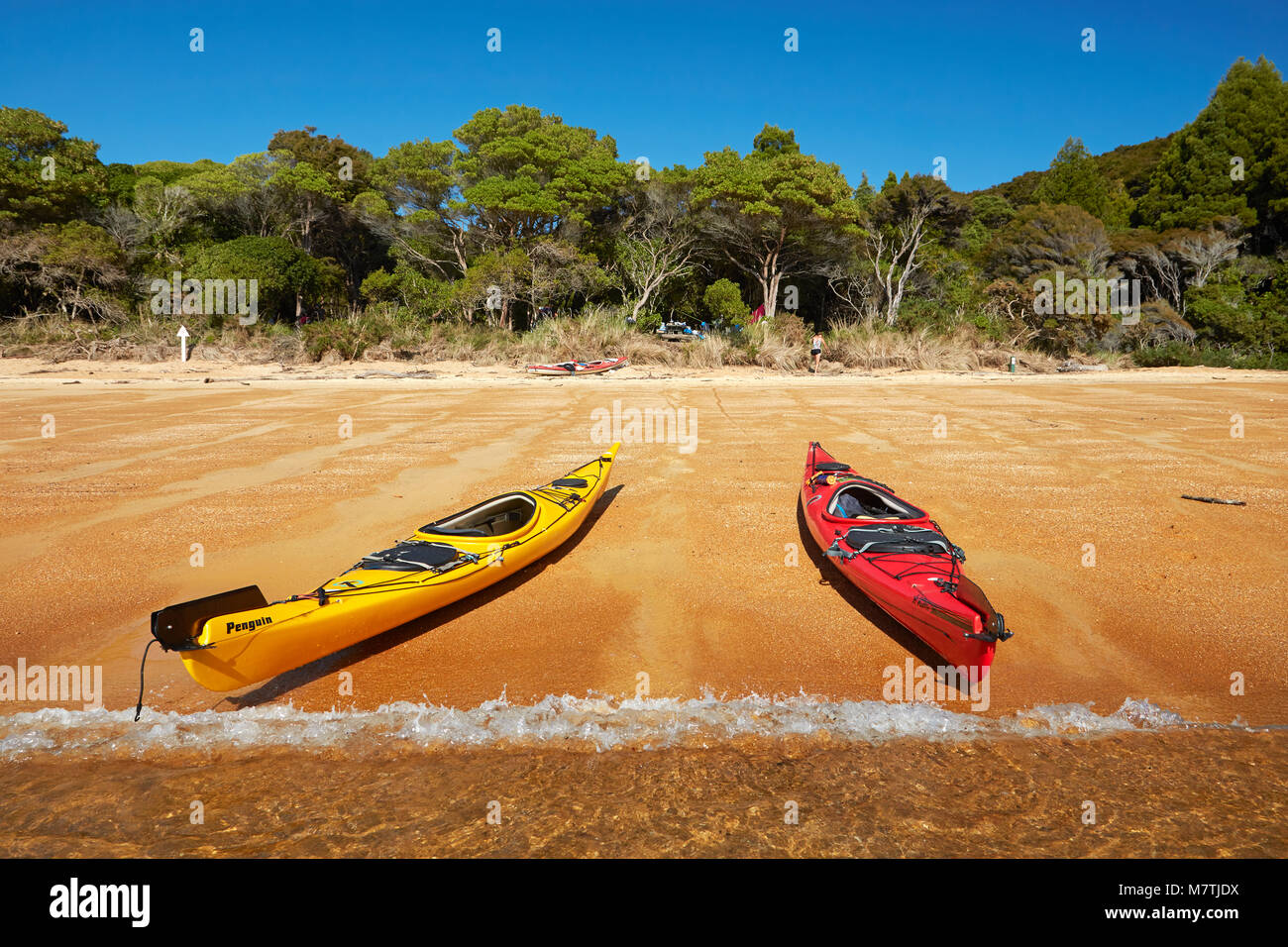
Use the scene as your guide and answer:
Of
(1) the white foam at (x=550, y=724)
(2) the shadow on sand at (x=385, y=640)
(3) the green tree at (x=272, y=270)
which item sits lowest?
(1) the white foam at (x=550, y=724)

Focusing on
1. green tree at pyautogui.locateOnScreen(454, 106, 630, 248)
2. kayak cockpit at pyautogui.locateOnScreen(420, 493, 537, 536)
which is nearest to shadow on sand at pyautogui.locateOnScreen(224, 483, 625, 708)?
kayak cockpit at pyautogui.locateOnScreen(420, 493, 537, 536)

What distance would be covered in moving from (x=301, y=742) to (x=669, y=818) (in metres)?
2.11

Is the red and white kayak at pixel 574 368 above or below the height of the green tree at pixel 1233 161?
below

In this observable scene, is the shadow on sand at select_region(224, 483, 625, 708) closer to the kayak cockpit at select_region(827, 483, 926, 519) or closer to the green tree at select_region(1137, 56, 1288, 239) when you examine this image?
the kayak cockpit at select_region(827, 483, 926, 519)

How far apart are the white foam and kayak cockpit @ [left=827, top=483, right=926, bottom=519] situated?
2.11 meters

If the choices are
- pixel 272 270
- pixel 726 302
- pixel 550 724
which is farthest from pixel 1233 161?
pixel 272 270

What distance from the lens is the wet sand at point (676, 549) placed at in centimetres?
446

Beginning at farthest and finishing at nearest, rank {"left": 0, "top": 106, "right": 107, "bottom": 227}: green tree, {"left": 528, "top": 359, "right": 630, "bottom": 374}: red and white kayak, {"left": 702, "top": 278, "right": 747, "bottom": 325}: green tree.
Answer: {"left": 702, "top": 278, "right": 747, "bottom": 325}: green tree, {"left": 0, "top": 106, "right": 107, "bottom": 227}: green tree, {"left": 528, "top": 359, "right": 630, "bottom": 374}: red and white kayak

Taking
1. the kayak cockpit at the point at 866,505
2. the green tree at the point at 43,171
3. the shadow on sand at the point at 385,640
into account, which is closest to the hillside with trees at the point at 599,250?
the green tree at the point at 43,171

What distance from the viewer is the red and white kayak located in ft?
66.1

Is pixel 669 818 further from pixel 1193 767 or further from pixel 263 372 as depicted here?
pixel 263 372

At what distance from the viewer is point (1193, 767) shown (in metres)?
3.43

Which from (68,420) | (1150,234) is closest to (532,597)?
(68,420)

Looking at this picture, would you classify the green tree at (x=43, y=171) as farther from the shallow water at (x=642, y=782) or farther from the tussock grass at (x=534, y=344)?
the shallow water at (x=642, y=782)
